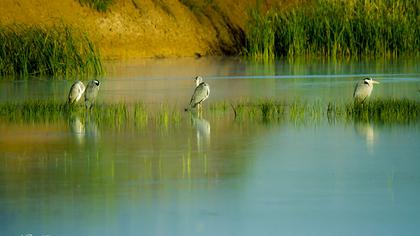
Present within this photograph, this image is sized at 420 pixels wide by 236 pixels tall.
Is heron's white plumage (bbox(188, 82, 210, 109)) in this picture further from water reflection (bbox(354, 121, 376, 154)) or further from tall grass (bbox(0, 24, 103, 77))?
tall grass (bbox(0, 24, 103, 77))

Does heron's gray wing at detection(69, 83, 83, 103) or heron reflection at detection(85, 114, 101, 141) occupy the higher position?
heron's gray wing at detection(69, 83, 83, 103)

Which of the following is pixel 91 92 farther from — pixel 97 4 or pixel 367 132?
pixel 97 4

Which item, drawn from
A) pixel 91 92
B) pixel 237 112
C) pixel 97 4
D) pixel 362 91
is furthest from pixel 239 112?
pixel 97 4

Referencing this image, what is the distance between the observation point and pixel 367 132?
1339 centimetres

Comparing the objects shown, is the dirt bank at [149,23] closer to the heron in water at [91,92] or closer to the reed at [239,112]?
the heron in water at [91,92]

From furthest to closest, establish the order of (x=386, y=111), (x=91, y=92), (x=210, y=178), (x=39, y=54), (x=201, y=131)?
(x=39, y=54)
(x=91, y=92)
(x=386, y=111)
(x=201, y=131)
(x=210, y=178)

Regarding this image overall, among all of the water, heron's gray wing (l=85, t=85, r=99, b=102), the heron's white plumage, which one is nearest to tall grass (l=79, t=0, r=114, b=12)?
heron's gray wing (l=85, t=85, r=99, b=102)

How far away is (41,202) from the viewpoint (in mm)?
9133

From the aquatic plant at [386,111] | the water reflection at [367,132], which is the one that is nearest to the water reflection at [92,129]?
the water reflection at [367,132]

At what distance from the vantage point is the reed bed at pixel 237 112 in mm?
14961

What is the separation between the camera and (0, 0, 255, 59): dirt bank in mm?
35281

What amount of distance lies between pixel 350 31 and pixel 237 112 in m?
17.1

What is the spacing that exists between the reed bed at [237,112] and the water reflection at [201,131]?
0.19 metres

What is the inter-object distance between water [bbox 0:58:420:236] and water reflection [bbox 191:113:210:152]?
0.05 feet
